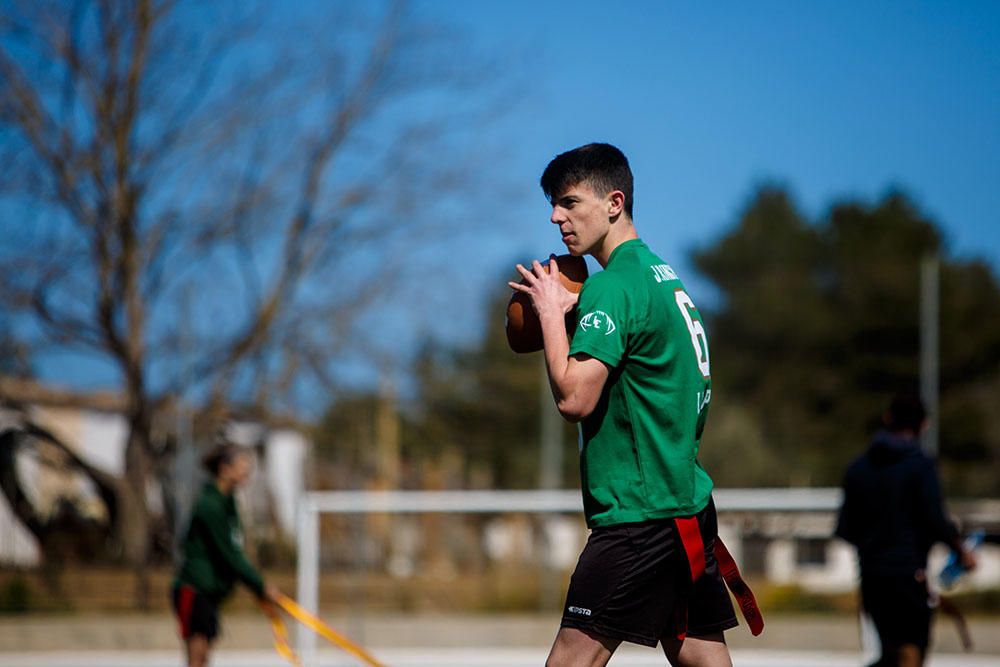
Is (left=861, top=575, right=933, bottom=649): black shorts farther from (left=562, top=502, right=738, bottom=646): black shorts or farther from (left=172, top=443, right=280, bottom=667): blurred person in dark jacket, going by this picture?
(left=172, top=443, right=280, bottom=667): blurred person in dark jacket

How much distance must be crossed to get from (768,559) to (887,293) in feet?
122

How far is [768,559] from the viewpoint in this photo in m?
12.5

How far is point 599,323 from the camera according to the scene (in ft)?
12.8

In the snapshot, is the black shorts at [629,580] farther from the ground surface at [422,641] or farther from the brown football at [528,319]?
the ground surface at [422,641]

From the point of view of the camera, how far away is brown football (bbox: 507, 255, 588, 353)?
4.15m

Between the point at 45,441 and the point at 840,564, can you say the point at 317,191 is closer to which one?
the point at 45,441

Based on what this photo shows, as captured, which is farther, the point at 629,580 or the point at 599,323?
the point at 629,580

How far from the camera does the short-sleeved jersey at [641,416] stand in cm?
402

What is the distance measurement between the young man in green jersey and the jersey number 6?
0.01 metres

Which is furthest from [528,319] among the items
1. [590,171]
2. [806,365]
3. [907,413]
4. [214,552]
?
[806,365]

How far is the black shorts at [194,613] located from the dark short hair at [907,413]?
429cm

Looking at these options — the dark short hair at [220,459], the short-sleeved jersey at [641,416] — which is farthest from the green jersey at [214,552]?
the short-sleeved jersey at [641,416]

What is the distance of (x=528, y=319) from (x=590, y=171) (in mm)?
474

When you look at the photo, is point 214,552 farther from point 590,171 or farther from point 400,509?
point 590,171
